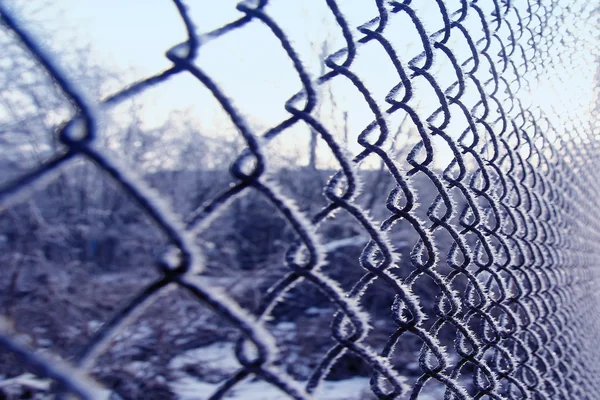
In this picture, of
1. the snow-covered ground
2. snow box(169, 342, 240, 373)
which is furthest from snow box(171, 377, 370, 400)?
snow box(169, 342, 240, 373)

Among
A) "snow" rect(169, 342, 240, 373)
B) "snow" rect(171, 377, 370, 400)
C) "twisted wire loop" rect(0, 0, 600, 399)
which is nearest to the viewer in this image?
"twisted wire loop" rect(0, 0, 600, 399)

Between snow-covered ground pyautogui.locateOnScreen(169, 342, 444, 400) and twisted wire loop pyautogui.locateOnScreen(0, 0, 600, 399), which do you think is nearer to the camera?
twisted wire loop pyautogui.locateOnScreen(0, 0, 600, 399)

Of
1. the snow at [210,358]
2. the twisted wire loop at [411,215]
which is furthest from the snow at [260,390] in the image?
the twisted wire loop at [411,215]

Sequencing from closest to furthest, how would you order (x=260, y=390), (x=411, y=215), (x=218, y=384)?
(x=411, y=215), (x=260, y=390), (x=218, y=384)

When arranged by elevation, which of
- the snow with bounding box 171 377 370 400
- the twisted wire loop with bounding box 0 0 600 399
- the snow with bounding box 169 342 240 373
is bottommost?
the twisted wire loop with bounding box 0 0 600 399

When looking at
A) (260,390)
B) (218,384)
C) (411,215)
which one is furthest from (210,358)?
(411,215)

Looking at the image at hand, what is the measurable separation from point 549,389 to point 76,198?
11.5 meters

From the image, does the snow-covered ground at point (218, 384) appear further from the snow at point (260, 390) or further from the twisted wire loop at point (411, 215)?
the twisted wire loop at point (411, 215)

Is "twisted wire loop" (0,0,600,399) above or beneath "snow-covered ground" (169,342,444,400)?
beneath

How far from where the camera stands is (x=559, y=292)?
2035 millimetres

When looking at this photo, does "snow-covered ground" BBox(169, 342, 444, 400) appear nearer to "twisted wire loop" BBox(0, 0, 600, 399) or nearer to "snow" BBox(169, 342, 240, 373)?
"snow" BBox(169, 342, 240, 373)

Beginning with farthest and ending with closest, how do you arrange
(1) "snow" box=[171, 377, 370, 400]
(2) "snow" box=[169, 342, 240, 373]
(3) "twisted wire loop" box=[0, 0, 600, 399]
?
1. (2) "snow" box=[169, 342, 240, 373]
2. (1) "snow" box=[171, 377, 370, 400]
3. (3) "twisted wire loop" box=[0, 0, 600, 399]

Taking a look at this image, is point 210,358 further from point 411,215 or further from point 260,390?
point 411,215

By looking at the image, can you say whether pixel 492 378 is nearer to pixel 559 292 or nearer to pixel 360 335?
pixel 360 335
